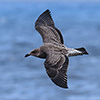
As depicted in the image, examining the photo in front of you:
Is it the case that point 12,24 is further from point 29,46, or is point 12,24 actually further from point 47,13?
point 47,13

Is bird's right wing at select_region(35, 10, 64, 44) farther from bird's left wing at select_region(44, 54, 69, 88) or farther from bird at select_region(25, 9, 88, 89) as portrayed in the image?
bird's left wing at select_region(44, 54, 69, 88)

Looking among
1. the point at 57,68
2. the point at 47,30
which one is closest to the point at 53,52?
the point at 57,68

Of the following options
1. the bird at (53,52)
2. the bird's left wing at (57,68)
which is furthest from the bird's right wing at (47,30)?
the bird's left wing at (57,68)

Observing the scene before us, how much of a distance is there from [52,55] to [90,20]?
11020 centimetres

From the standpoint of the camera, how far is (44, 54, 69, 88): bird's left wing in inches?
582

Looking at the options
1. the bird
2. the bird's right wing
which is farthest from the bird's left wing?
the bird's right wing

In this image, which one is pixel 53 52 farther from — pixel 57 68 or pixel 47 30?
pixel 47 30

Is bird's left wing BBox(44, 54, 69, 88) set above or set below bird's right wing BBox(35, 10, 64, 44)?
below

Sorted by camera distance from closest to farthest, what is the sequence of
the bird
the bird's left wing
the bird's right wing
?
the bird's left wing < the bird < the bird's right wing

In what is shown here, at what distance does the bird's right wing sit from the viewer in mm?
17531

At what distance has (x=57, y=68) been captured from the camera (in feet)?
50.0

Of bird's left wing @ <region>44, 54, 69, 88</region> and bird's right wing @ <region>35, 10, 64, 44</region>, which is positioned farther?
bird's right wing @ <region>35, 10, 64, 44</region>

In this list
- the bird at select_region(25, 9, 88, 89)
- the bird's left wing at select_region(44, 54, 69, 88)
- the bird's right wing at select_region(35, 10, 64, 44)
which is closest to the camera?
the bird's left wing at select_region(44, 54, 69, 88)

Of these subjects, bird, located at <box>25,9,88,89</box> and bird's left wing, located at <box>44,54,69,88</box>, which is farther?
bird, located at <box>25,9,88,89</box>
